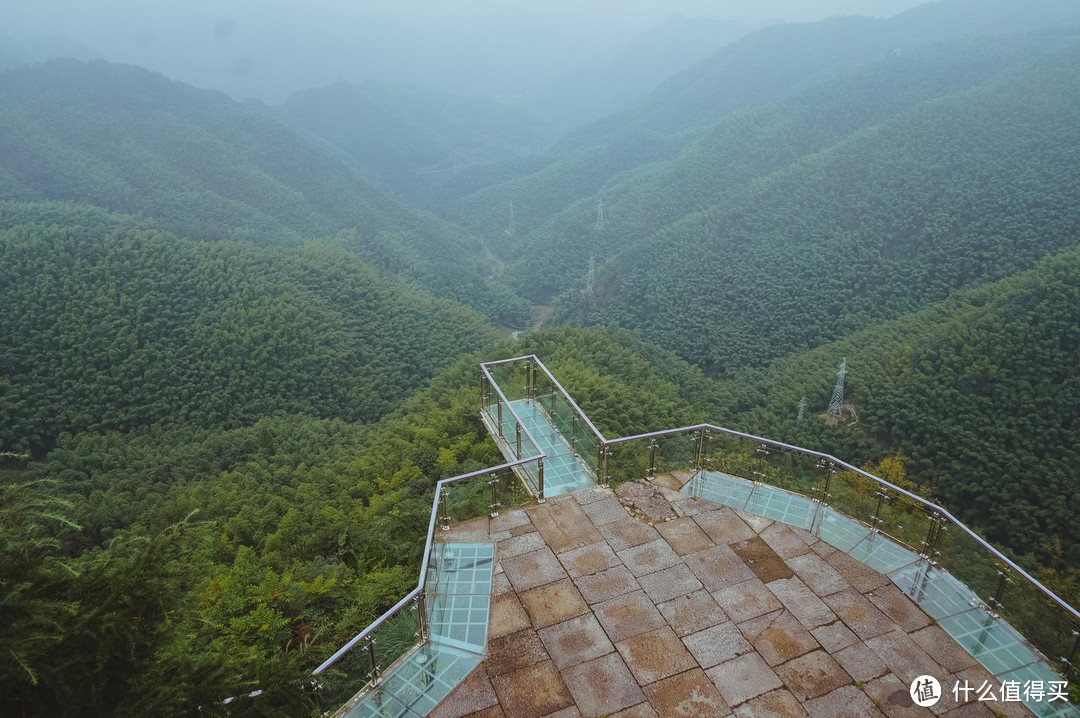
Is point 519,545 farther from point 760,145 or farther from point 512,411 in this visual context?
point 760,145

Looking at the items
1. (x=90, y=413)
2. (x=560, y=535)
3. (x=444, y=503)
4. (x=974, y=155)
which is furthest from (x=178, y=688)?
(x=974, y=155)

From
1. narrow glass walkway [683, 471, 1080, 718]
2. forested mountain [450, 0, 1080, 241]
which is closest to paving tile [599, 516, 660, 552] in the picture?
narrow glass walkway [683, 471, 1080, 718]

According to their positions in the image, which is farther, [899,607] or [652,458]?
[652,458]

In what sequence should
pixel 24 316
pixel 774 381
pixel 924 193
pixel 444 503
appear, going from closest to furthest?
1. pixel 444 503
2. pixel 24 316
3. pixel 774 381
4. pixel 924 193

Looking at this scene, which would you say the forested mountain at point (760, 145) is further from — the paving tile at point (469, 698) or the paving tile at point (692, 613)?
the paving tile at point (469, 698)

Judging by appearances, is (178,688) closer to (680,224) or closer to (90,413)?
(90,413)

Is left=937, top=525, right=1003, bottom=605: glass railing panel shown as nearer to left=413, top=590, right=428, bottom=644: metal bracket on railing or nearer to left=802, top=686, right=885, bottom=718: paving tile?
left=802, top=686, right=885, bottom=718: paving tile

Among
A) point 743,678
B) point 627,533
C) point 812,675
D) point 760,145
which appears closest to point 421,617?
point 627,533
